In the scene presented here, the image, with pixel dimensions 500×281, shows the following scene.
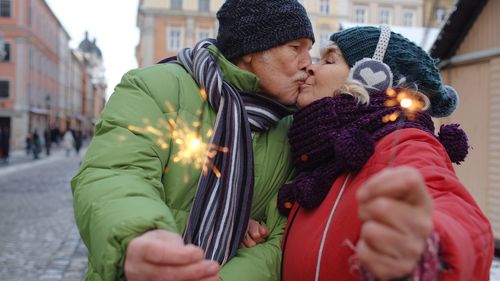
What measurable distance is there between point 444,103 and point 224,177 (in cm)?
81

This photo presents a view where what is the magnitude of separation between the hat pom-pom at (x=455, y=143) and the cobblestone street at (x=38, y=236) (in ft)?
17.3

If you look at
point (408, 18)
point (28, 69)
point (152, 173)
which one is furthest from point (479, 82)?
point (28, 69)

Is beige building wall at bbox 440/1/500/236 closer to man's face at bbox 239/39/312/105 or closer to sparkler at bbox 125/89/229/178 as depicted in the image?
man's face at bbox 239/39/312/105

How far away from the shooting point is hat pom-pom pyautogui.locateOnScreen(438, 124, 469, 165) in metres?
1.72

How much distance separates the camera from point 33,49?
50.7 metres

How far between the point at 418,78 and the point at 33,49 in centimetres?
5360

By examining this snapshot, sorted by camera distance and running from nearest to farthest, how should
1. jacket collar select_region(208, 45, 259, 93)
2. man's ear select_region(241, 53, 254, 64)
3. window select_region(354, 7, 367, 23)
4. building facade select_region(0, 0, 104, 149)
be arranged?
jacket collar select_region(208, 45, 259, 93) → man's ear select_region(241, 53, 254, 64) → window select_region(354, 7, 367, 23) → building facade select_region(0, 0, 104, 149)

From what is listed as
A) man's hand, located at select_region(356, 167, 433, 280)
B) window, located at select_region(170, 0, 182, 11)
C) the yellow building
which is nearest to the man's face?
man's hand, located at select_region(356, 167, 433, 280)

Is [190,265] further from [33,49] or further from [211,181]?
[33,49]

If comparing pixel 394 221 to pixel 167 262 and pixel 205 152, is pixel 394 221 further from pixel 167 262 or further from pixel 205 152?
pixel 205 152

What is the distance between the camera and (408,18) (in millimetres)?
47062

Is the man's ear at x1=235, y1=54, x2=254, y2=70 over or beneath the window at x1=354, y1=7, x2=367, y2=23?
beneath

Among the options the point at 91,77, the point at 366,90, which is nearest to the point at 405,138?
the point at 366,90

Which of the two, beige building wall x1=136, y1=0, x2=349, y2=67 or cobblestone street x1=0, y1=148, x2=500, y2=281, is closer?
cobblestone street x1=0, y1=148, x2=500, y2=281
